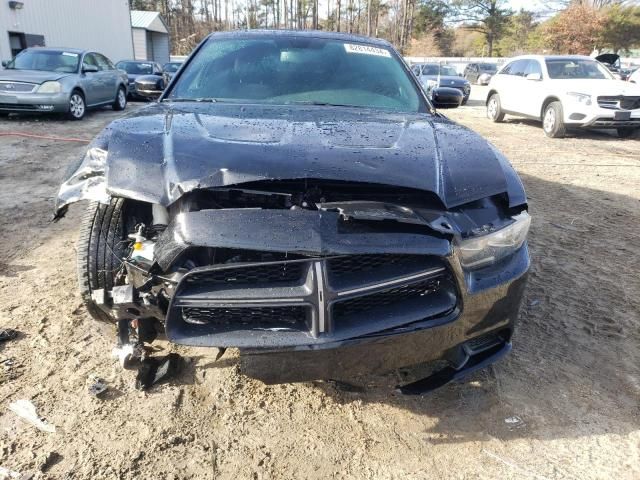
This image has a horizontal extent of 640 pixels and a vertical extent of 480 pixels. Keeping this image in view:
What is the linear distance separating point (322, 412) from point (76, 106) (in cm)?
1021

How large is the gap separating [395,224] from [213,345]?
75 cm

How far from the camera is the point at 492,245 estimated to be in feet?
6.23

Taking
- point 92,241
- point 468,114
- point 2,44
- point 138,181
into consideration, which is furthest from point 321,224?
point 2,44

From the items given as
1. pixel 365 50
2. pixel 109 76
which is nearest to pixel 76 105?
pixel 109 76

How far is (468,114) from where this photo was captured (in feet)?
48.3

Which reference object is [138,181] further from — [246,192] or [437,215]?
[437,215]

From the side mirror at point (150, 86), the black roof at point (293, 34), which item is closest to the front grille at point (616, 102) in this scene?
the black roof at point (293, 34)

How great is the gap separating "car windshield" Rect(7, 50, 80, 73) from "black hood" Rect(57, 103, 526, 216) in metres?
9.64

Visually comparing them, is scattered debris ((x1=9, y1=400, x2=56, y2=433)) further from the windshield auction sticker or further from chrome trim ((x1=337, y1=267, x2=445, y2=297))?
the windshield auction sticker

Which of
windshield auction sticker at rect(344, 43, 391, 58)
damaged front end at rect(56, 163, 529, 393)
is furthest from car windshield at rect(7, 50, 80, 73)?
damaged front end at rect(56, 163, 529, 393)

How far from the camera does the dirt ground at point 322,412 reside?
74.7 inches

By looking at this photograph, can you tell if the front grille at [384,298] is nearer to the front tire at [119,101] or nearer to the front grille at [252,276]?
the front grille at [252,276]

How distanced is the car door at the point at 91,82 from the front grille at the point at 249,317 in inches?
408

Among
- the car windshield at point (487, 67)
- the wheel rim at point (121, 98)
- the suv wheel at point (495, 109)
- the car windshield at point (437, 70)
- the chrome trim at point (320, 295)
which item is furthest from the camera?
the car windshield at point (487, 67)
